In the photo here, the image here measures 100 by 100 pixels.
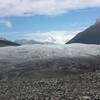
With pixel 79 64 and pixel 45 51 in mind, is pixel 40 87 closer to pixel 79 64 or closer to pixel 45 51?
pixel 79 64

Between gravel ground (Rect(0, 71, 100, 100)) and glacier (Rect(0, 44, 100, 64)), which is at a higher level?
glacier (Rect(0, 44, 100, 64))

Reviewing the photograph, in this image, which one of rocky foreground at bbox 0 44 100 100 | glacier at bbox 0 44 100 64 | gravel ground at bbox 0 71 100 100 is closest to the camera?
gravel ground at bbox 0 71 100 100

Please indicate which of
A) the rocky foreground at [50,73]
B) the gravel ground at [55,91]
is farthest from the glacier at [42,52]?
the gravel ground at [55,91]

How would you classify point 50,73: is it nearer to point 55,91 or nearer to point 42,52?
point 55,91

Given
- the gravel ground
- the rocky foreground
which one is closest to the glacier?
the rocky foreground

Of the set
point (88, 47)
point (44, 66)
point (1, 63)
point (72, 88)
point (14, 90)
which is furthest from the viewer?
point (88, 47)

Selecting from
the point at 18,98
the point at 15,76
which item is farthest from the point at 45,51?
the point at 18,98

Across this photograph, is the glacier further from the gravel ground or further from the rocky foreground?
the gravel ground

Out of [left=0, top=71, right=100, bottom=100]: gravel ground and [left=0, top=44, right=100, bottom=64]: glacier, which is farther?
[left=0, top=44, right=100, bottom=64]: glacier

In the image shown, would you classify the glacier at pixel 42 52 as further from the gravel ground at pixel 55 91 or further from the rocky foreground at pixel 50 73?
the gravel ground at pixel 55 91

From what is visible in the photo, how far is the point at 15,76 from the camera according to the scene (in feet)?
196

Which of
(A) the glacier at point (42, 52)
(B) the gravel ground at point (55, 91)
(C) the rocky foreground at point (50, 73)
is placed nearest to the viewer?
(B) the gravel ground at point (55, 91)

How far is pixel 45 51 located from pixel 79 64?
17429 mm

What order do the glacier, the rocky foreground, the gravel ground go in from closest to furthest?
the gravel ground < the rocky foreground < the glacier
